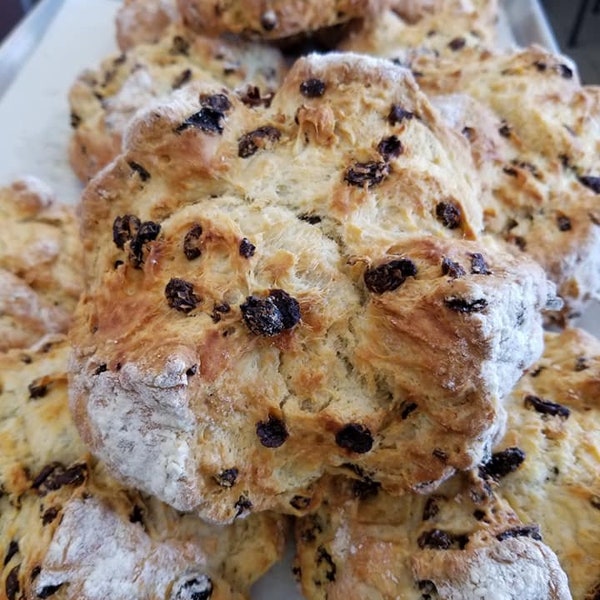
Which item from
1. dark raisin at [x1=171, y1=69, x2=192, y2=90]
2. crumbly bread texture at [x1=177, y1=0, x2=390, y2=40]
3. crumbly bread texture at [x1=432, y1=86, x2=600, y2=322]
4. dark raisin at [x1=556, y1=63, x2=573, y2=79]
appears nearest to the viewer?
crumbly bread texture at [x1=432, y1=86, x2=600, y2=322]

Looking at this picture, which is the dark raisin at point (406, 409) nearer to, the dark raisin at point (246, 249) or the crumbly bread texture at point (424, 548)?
the crumbly bread texture at point (424, 548)

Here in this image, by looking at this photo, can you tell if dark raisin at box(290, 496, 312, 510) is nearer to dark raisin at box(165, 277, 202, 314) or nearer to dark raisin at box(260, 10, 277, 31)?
dark raisin at box(165, 277, 202, 314)

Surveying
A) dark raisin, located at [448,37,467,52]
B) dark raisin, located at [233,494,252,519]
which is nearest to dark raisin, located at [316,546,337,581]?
dark raisin, located at [233,494,252,519]

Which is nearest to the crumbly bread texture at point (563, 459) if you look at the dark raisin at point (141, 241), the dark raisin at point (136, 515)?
the dark raisin at point (136, 515)

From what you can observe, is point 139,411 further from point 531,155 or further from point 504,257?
point 531,155

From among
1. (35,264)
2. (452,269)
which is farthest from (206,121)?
(35,264)

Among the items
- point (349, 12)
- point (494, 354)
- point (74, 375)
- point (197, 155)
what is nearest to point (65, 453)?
point (74, 375)
